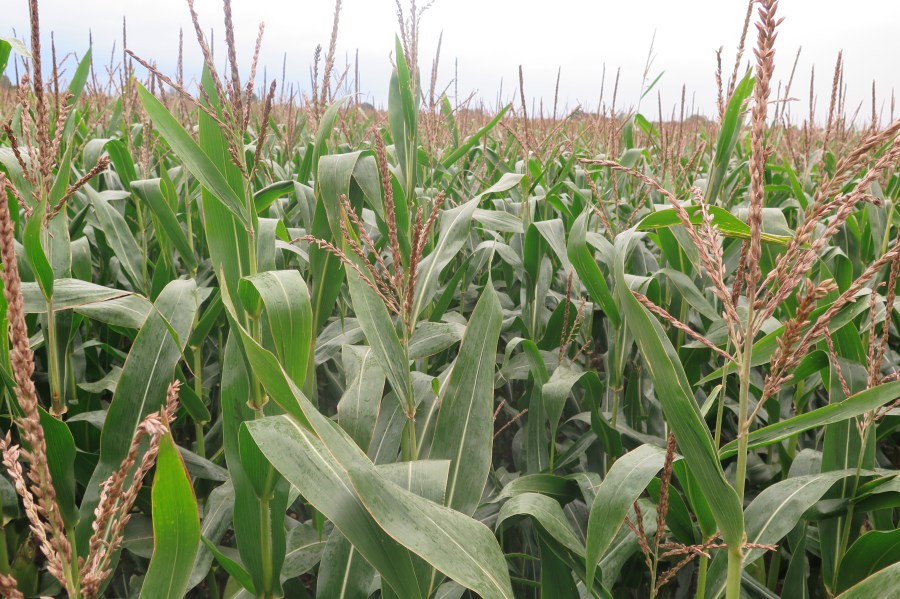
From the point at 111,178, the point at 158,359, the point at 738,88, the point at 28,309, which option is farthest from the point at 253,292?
the point at 111,178

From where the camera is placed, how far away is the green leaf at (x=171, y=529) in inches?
26.5

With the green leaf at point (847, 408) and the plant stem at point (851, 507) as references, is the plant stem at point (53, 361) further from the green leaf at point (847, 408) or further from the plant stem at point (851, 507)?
the plant stem at point (851, 507)

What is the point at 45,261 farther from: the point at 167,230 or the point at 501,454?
the point at 501,454

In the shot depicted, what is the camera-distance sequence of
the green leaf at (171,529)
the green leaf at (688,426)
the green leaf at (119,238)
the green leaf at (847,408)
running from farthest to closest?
the green leaf at (119,238), the green leaf at (847,408), the green leaf at (688,426), the green leaf at (171,529)

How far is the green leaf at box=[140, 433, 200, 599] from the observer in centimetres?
67

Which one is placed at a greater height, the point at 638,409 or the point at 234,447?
the point at 234,447

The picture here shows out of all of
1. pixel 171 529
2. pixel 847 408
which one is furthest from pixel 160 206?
pixel 847 408

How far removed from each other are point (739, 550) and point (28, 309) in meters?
1.40

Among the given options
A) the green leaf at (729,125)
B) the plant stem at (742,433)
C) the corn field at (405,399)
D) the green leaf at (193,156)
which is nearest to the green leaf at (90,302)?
the corn field at (405,399)

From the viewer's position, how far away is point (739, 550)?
33.1 inches

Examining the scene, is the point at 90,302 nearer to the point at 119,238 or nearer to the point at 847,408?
the point at 119,238

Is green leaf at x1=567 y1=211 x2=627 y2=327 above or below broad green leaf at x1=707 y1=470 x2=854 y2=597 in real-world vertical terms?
above

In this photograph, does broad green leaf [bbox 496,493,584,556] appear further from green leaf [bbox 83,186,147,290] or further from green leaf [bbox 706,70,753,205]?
green leaf [bbox 83,186,147,290]

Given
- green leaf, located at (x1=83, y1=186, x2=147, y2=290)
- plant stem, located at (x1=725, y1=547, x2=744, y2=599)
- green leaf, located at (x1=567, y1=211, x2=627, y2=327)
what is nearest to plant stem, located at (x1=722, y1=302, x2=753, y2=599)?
plant stem, located at (x1=725, y1=547, x2=744, y2=599)
